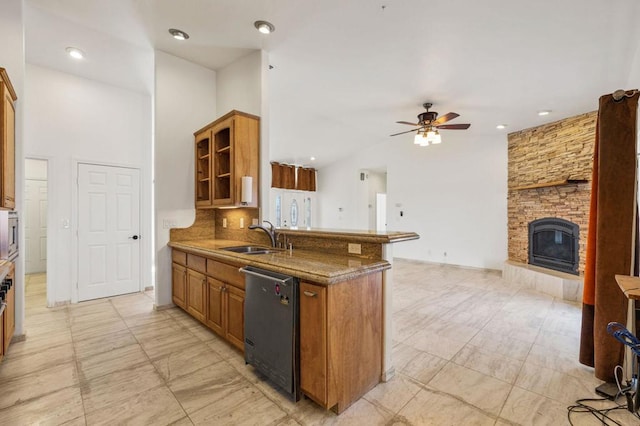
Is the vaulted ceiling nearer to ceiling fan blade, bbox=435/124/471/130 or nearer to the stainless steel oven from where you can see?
ceiling fan blade, bbox=435/124/471/130

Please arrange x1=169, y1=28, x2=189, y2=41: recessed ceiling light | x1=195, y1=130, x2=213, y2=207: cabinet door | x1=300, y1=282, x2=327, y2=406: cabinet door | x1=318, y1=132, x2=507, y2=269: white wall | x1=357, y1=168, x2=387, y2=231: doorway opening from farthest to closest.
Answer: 1. x1=357, y1=168, x2=387, y2=231: doorway opening
2. x1=318, y1=132, x2=507, y2=269: white wall
3. x1=195, y1=130, x2=213, y2=207: cabinet door
4. x1=169, y1=28, x2=189, y2=41: recessed ceiling light
5. x1=300, y1=282, x2=327, y2=406: cabinet door

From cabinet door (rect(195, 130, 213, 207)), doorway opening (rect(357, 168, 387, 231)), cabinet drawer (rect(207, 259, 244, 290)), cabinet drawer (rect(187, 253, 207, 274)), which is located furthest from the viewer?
doorway opening (rect(357, 168, 387, 231))

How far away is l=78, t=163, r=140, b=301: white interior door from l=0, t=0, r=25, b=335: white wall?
119 centimetres

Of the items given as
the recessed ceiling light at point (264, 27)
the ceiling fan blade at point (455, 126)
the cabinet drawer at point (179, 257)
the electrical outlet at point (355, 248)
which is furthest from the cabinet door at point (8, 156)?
the ceiling fan blade at point (455, 126)

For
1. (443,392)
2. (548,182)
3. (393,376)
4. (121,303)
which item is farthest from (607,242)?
(121,303)

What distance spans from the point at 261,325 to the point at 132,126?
4119 mm

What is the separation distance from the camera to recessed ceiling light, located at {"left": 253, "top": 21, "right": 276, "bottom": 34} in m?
2.89

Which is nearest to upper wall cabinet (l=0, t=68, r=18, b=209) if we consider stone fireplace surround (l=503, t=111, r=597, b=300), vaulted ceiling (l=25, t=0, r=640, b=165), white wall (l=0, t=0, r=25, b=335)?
white wall (l=0, t=0, r=25, b=335)

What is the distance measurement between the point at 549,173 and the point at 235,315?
583cm

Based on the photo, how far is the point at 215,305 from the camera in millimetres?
2826

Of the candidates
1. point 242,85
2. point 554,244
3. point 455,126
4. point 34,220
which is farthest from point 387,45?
point 34,220

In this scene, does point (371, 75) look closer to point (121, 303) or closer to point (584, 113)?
point (584, 113)

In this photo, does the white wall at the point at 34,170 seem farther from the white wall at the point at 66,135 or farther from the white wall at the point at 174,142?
the white wall at the point at 174,142

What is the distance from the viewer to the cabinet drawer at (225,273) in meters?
2.46
